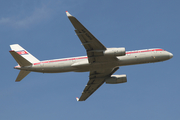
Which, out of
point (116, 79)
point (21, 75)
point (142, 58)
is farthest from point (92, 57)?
point (21, 75)

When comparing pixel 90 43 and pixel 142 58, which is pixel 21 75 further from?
pixel 142 58

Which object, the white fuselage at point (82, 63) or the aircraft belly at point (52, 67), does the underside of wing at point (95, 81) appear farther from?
the aircraft belly at point (52, 67)

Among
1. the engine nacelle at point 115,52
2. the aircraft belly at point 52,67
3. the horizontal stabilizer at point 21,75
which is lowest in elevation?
the horizontal stabilizer at point 21,75

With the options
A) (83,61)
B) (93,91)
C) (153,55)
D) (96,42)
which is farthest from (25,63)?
(153,55)

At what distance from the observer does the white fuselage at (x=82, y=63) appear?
1925 inches

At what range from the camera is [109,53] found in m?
46.3

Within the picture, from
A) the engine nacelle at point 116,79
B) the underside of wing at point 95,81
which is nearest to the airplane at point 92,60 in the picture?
the underside of wing at point 95,81

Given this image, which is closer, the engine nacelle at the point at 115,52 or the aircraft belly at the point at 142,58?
the engine nacelle at the point at 115,52

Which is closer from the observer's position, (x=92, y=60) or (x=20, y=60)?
(x=20, y=60)

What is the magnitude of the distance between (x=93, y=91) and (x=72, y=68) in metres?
12.6

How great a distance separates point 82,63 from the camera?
160 ft

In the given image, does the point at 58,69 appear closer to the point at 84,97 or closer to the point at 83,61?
the point at 83,61

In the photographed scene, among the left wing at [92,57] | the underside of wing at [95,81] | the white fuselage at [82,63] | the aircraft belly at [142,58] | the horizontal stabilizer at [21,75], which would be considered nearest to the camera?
the left wing at [92,57]

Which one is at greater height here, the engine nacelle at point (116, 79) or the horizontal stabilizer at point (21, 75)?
the horizontal stabilizer at point (21, 75)
